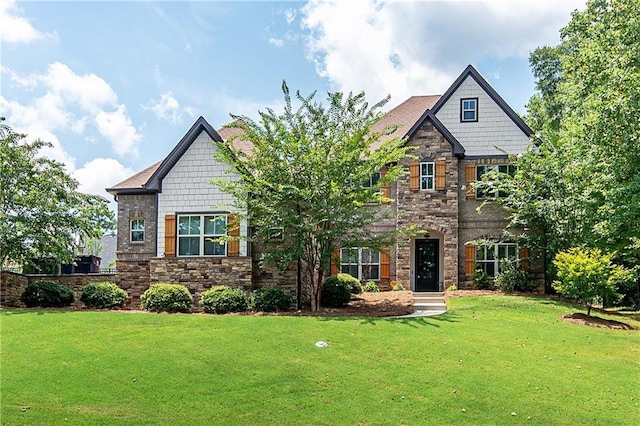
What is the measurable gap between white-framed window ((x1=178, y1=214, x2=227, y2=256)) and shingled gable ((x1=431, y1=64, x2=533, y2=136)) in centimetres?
1067

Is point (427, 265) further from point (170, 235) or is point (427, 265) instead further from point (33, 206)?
point (33, 206)

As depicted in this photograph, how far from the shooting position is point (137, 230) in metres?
22.5

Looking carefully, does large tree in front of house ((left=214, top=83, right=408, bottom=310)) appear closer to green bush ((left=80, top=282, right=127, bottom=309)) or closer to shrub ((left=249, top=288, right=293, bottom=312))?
shrub ((left=249, top=288, right=293, bottom=312))

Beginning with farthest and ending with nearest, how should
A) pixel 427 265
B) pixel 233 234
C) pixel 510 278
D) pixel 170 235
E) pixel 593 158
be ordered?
pixel 427 265 → pixel 510 278 → pixel 170 235 → pixel 233 234 → pixel 593 158

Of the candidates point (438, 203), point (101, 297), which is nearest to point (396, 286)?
point (438, 203)

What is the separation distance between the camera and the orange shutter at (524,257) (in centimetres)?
2395

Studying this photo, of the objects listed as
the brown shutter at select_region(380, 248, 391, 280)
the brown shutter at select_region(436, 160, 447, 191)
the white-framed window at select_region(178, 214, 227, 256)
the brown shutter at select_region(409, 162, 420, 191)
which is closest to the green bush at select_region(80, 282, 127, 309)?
the white-framed window at select_region(178, 214, 227, 256)

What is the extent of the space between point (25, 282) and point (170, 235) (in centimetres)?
506

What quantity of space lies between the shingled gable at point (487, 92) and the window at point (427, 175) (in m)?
2.56

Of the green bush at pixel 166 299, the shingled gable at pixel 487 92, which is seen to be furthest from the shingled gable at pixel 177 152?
the shingled gable at pixel 487 92

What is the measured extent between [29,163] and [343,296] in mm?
11024

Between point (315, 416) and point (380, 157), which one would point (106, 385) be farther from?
point (380, 157)

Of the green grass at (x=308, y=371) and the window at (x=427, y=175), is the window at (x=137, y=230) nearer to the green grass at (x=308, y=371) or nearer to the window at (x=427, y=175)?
the green grass at (x=308, y=371)

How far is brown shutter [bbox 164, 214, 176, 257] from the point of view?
2080 centimetres
